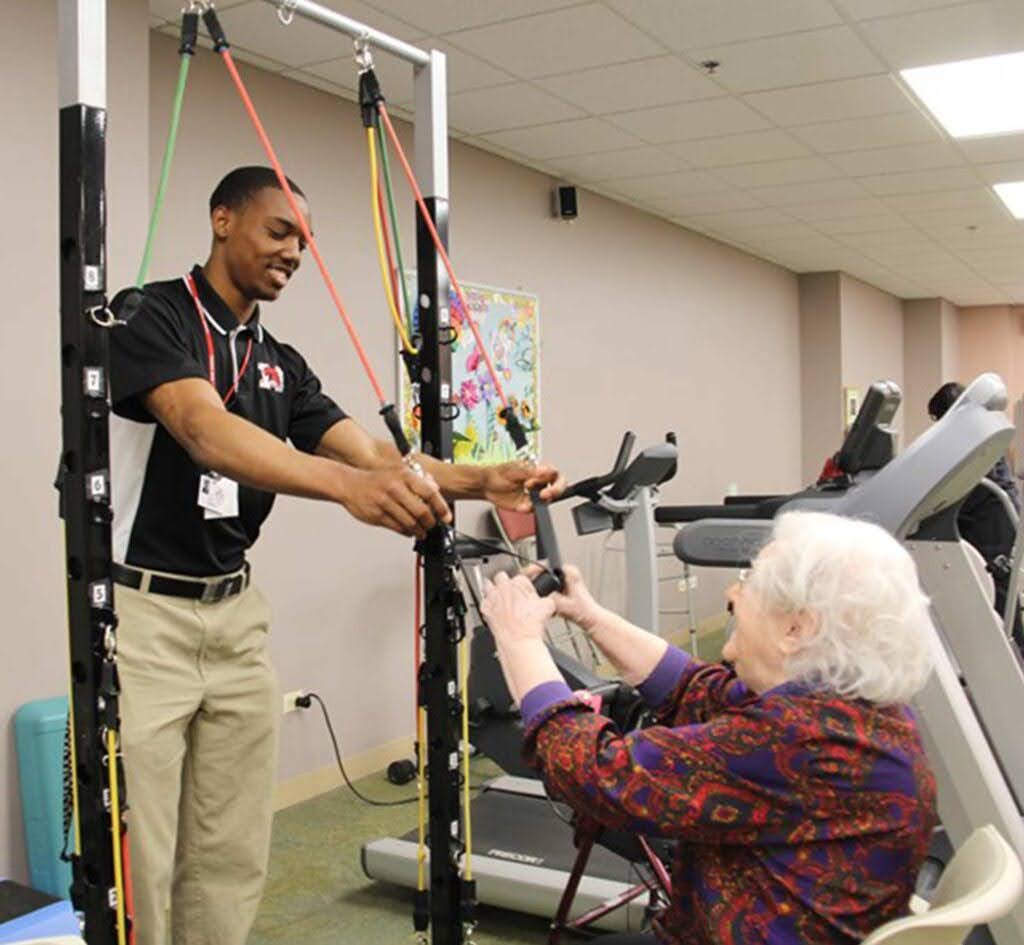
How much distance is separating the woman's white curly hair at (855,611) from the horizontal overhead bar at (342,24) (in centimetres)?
116

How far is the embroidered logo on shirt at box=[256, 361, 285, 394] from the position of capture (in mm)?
2053

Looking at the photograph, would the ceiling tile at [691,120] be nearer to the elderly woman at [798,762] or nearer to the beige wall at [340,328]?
the beige wall at [340,328]

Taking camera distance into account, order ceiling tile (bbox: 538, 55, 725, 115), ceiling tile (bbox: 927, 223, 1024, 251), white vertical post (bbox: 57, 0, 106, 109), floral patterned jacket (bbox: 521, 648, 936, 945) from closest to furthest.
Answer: floral patterned jacket (bbox: 521, 648, 936, 945) → white vertical post (bbox: 57, 0, 106, 109) → ceiling tile (bbox: 538, 55, 725, 115) → ceiling tile (bbox: 927, 223, 1024, 251)

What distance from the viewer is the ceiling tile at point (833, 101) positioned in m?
4.22

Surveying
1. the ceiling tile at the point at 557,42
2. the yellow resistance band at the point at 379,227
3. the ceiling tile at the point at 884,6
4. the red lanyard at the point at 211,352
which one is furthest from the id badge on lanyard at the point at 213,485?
the ceiling tile at the point at 884,6

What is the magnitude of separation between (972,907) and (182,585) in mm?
1335

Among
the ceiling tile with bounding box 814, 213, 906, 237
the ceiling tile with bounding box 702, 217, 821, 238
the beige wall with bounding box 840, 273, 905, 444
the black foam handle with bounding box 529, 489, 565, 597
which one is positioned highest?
the ceiling tile with bounding box 702, 217, 821, 238

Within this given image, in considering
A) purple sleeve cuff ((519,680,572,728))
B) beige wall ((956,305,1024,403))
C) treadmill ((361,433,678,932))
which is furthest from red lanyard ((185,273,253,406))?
beige wall ((956,305,1024,403))

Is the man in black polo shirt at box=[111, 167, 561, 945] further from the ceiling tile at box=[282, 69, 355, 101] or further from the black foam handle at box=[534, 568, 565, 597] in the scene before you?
the ceiling tile at box=[282, 69, 355, 101]

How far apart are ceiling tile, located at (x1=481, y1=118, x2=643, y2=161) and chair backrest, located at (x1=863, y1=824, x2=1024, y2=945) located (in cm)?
381

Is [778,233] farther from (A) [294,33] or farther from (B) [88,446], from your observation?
(B) [88,446]

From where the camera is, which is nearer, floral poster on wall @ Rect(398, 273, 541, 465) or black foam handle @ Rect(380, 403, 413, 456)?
black foam handle @ Rect(380, 403, 413, 456)

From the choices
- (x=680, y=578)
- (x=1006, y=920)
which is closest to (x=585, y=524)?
(x=1006, y=920)

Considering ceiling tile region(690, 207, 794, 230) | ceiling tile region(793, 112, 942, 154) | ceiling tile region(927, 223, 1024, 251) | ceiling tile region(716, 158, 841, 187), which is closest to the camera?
ceiling tile region(793, 112, 942, 154)
